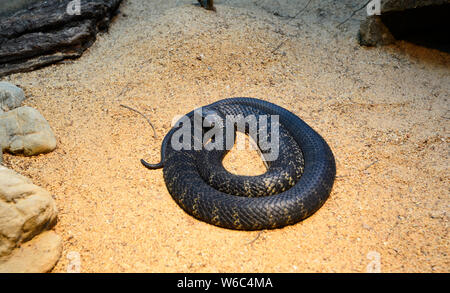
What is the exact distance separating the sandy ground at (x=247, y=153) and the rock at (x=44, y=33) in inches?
Answer: 8.6

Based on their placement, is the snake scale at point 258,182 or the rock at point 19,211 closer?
the rock at point 19,211

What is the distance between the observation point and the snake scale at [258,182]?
9.64 ft

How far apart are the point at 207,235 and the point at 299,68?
11.6 feet

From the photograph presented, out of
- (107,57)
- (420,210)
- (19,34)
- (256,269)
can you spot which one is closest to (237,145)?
(256,269)

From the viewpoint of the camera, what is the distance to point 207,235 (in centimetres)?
292

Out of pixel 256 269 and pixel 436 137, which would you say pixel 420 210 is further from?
pixel 256 269

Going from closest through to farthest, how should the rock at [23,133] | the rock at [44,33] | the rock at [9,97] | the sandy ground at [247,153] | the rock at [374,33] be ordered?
the sandy ground at [247,153], the rock at [23,133], the rock at [9,97], the rock at [44,33], the rock at [374,33]

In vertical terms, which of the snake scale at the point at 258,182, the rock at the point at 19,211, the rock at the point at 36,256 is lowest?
the rock at the point at 36,256

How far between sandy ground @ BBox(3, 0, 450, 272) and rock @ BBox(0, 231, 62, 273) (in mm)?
119

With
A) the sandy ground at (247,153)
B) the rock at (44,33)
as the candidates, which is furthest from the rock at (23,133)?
the rock at (44,33)

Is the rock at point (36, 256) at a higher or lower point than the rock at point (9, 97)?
lower

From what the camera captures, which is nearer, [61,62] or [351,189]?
[351,189]

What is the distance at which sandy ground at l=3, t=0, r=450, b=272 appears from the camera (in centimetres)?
277

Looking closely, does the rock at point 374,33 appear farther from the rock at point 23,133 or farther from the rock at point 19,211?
the rock at point 19,211
